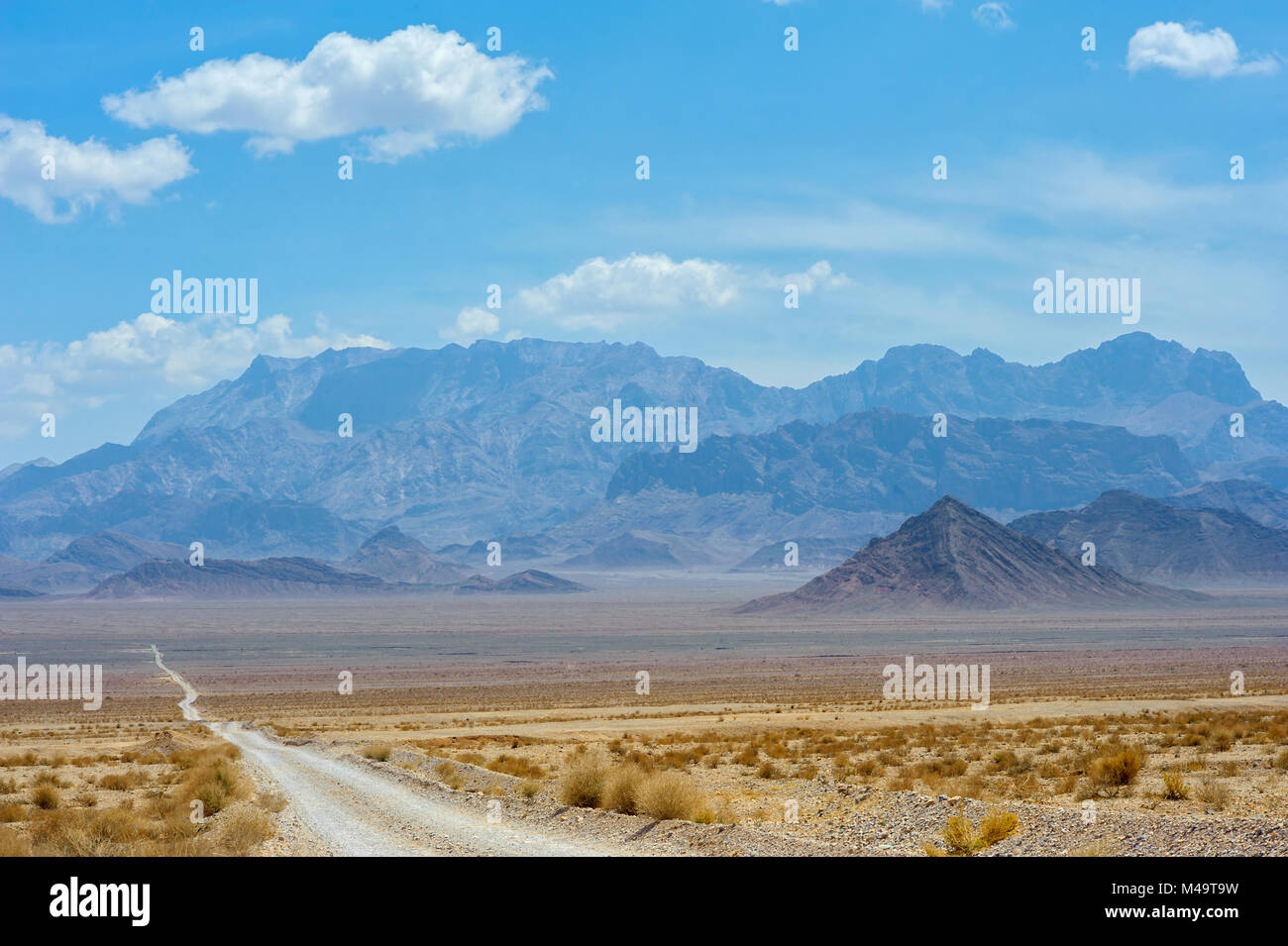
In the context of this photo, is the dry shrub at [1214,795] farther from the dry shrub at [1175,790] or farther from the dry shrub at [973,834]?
the dry shrub at [973,834]

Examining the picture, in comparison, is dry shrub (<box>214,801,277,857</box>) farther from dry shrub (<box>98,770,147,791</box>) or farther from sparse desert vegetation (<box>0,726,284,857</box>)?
dry shrub (<box>98,770,147,791</box>)

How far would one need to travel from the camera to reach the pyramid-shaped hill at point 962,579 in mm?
171375

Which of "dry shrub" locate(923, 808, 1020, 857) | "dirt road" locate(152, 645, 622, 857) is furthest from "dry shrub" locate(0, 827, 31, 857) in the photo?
"dry shrub" locate(923, 808, 1020, 857)

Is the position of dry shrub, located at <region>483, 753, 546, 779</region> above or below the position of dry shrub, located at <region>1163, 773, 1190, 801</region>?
below

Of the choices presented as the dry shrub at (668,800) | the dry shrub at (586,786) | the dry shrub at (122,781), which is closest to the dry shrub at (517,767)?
the dry shrub at (586,786)

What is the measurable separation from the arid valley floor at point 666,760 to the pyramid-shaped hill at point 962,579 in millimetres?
73349

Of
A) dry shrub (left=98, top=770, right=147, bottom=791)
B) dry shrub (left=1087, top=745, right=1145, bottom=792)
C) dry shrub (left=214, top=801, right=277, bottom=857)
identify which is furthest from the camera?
dry shrub (left=98, top=770, right=147, bottom=791)

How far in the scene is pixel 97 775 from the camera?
28578mm

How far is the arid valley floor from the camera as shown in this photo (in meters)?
15.7

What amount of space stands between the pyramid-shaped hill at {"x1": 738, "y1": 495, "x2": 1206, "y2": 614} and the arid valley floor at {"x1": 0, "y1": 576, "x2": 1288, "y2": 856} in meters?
73.3

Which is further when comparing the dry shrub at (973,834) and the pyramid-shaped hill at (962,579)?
the pyramid-shaped hill at (962,579)

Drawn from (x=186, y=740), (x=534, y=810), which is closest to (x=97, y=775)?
(x=186, y=740)

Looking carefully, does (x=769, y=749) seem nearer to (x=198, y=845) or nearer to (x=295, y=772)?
(x=295, y=772)
